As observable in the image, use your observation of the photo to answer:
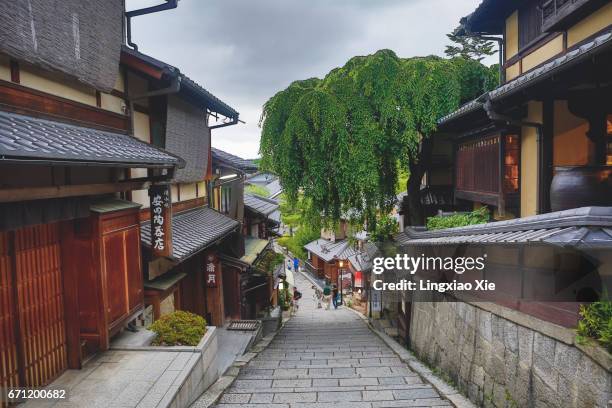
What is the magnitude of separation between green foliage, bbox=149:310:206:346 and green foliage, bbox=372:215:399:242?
11802 mm

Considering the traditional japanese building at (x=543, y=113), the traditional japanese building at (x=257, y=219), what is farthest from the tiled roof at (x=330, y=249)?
the traditional japanese building at (x=543, y=113)

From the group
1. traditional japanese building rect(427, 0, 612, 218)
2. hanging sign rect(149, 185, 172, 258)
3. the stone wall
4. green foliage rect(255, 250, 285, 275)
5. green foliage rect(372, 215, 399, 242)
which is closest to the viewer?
the stone wall

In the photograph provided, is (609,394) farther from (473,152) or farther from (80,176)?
Answer: (473,152)

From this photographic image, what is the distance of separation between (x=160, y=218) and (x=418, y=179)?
12.1 meters

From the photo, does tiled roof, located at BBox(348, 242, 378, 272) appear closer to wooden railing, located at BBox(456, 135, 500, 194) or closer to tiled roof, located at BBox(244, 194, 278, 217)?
wooden railing, located at BBox(456, 135, 500, 194)

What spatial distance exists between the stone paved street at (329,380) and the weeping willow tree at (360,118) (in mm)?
6376

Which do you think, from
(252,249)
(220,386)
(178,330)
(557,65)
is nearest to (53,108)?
(178,330)

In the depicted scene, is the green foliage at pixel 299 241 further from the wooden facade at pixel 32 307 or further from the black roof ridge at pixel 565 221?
the black roof ridge at pixel 565 221

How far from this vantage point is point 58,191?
6676 mm

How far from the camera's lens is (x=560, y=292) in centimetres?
621

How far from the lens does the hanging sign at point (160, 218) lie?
32.1 ft

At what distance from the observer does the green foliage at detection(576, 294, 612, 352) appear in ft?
15.1

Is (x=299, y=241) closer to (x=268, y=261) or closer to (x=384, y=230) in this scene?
(x=268, y=261)

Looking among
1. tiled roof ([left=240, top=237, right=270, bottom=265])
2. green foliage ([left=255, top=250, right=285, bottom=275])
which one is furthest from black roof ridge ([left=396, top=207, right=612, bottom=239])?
green foliage ([left=255, top=250, right=285, bottom=275])
